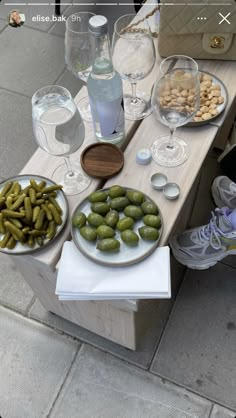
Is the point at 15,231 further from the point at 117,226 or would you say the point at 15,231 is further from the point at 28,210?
the point at 117,226

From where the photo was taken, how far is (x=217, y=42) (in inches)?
41.3

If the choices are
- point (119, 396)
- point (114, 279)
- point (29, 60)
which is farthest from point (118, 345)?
point (29, 60)

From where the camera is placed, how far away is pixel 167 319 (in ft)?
4.09

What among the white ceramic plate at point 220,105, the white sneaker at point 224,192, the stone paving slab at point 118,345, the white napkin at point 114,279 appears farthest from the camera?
the white sneaker at point 224,192

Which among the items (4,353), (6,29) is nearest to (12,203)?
(4,353)

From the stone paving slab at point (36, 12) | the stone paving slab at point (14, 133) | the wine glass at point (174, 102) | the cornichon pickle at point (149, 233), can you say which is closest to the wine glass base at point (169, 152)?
the wine glass at point (174, 102)

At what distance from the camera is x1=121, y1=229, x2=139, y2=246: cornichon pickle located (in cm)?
77

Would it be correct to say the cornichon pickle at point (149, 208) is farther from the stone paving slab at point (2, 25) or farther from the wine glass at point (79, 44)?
the stone paving slab at point (2, 25)

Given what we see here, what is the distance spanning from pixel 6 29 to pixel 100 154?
58.2 inches

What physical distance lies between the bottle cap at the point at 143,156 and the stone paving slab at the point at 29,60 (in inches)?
40.7

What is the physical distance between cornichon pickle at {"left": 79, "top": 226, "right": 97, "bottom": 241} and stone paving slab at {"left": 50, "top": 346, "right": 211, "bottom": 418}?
21.6 inches

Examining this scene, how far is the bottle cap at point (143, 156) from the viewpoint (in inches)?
36.4

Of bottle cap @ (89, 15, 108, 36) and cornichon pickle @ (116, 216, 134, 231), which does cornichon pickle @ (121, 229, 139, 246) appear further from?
bottle cap @ (89, 15, 108, 36)

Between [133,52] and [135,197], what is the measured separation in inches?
13.0
